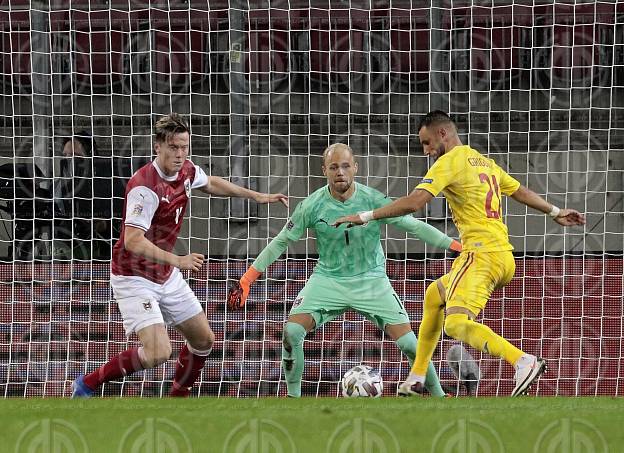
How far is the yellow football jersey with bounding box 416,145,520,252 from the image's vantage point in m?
6.34

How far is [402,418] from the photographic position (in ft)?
17.0

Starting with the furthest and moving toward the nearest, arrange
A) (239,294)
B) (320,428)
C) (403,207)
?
(239,294), (403,207), (320,428)

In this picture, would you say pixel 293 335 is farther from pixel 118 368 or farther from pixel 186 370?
pixel 118 368

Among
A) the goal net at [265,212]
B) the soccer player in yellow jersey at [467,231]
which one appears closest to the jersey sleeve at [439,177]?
the soccer player in yellow jersey at [467,231]

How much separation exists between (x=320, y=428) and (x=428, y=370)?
204cm

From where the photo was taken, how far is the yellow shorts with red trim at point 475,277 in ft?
20.6

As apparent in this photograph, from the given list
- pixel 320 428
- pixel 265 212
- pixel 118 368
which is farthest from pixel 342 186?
pixel 265 212

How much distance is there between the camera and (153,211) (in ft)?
21.2

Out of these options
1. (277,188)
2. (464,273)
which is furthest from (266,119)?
(464,273)

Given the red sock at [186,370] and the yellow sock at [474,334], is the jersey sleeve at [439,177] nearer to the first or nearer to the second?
the yellow sock at [474,334]

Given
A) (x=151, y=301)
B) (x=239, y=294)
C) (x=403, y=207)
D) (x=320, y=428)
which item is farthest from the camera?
(x=239, y=294)

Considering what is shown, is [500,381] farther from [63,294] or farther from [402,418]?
[402,418]

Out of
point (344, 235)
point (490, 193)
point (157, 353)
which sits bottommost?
point (157, 353)

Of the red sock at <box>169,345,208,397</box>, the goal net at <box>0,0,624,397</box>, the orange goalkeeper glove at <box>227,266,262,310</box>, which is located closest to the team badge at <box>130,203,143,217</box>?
the orange goalkeeper glove at <box>227,266,262,310</box>
